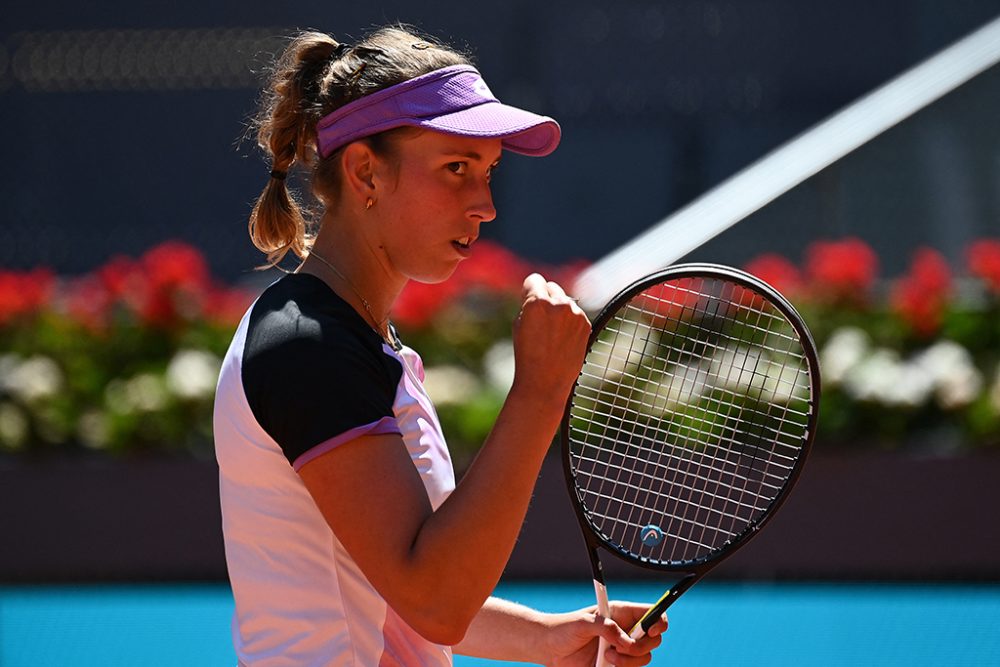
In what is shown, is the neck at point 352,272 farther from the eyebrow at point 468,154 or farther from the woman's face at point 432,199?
the eyebrow at point 468,154

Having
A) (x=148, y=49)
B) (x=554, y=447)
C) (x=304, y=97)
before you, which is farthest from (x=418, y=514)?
(x=148, y=49)

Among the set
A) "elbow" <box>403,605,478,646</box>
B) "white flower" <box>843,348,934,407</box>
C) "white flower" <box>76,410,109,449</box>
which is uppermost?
"white flower" <box>843,348,934,407</box>

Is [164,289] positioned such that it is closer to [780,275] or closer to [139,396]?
→ [139,396]

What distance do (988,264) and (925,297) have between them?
25 cm

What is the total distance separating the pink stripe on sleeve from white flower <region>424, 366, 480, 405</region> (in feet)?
12.2

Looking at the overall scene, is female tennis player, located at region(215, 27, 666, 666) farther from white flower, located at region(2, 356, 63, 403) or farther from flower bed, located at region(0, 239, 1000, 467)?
white flower, located at region(2, 356, 63, 403)

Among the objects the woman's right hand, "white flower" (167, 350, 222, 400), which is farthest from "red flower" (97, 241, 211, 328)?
the woman's right hand

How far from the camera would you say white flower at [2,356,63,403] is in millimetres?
5352

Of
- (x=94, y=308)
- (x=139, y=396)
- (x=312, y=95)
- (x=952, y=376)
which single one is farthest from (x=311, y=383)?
(x=94, y=308)

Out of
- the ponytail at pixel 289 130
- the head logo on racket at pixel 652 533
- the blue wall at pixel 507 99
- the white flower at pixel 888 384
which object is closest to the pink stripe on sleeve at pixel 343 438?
the ponytail at pixel 289 130

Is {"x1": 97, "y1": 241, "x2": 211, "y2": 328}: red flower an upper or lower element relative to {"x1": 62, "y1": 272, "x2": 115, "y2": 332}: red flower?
upper

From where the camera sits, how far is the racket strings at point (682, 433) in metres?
2.05

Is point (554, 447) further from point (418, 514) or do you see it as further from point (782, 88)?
point (782, 88)

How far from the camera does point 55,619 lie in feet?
15.5
